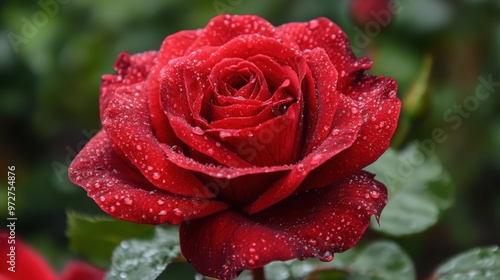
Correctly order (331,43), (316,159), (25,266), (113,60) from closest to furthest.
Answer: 1. (316,159)
2. (331,43)
3. (25,266)
4. (113,60)

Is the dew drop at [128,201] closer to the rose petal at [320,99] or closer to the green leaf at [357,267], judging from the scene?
the rose petal at [320,99]

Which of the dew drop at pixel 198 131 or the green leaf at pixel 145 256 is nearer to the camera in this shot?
the dew drop at pixel 198 131

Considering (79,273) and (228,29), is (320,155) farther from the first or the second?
(79,273)

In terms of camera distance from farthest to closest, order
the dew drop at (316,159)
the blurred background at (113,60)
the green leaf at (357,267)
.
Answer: the blurred background at (113,60) → the green leaf at (357,267) → the dew drop at (316,159)

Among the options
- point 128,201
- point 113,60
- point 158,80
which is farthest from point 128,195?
point 113,60

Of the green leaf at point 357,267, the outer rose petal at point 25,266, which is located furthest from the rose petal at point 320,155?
the outer rose petal at point 25,266

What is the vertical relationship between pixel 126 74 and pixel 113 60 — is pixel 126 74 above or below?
above

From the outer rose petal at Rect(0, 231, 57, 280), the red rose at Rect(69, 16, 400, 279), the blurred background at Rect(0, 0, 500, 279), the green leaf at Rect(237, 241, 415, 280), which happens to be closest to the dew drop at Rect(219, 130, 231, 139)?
the red rose at Rect(69, 16, 400, 279)

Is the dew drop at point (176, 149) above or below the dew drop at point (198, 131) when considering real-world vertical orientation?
below
